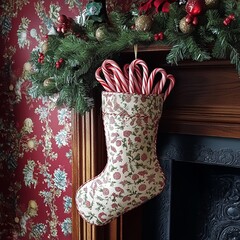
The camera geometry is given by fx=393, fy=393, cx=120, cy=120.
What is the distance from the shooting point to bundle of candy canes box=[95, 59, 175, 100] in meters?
1.38

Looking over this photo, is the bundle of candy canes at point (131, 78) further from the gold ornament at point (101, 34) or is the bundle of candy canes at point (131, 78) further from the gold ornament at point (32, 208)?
the gold ornament at point (32, 208)

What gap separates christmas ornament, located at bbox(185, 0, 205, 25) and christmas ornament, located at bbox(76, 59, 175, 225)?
233 mm

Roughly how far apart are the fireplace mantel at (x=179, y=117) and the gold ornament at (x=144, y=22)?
0.33 feet

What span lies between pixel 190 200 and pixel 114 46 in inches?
32.4

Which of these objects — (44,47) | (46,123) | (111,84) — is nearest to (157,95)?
(111,84)

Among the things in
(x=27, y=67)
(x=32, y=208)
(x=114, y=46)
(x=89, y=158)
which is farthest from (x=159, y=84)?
(x=32, y=208)

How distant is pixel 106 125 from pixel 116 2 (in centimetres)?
61

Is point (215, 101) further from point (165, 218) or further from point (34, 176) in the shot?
point (34, 176)

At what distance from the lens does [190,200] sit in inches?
70.1

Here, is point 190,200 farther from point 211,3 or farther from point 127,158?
point 211,3

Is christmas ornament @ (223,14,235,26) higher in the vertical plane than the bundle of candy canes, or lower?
higher

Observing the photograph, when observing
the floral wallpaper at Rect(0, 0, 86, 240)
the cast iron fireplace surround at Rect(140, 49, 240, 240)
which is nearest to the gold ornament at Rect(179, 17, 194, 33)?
the cast iron fireplace surround at Rect(140, 49, 240, 240)

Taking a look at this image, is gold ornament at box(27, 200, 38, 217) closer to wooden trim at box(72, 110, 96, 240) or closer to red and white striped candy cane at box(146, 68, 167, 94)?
wooden trim at box(72, 110, 96, 240)

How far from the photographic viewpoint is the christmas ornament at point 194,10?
1.20 metres
